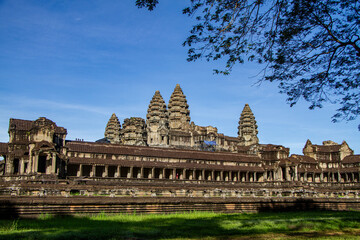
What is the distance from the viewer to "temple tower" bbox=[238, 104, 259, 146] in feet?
370

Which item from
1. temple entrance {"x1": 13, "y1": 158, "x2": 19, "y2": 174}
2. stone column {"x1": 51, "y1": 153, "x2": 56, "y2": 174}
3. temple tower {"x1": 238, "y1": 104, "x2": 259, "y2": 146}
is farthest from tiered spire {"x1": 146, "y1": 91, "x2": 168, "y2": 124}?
stone column {"x1": 51, "y1": 153, "x2": 56, "y2": 174}

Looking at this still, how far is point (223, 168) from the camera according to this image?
65875mm

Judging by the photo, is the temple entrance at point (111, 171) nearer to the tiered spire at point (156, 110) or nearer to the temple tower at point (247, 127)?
the tiered spire at point (156, 110)

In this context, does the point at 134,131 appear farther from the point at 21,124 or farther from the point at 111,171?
the point at 21,124

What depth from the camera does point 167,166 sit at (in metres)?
60.1

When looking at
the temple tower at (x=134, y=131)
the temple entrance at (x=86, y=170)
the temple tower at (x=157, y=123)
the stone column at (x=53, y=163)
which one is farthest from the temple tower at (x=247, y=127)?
the stone column at (x=53, y=163)

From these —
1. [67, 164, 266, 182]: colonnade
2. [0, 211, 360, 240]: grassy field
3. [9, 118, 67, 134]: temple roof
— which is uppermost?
[9, 118, 67, 134]: temple roof

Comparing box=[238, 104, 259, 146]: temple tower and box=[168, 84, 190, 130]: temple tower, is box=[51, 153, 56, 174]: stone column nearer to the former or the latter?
box=[168, 84, 190, 130]: temple tower

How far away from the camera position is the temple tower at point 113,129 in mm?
120312

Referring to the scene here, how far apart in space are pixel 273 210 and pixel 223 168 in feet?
139

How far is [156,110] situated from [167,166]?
124ft

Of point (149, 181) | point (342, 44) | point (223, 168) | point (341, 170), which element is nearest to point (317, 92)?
point (342, 44)

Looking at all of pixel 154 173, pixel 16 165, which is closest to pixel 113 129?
pixel 154 173

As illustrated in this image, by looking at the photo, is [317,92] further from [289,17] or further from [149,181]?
[149,181]
